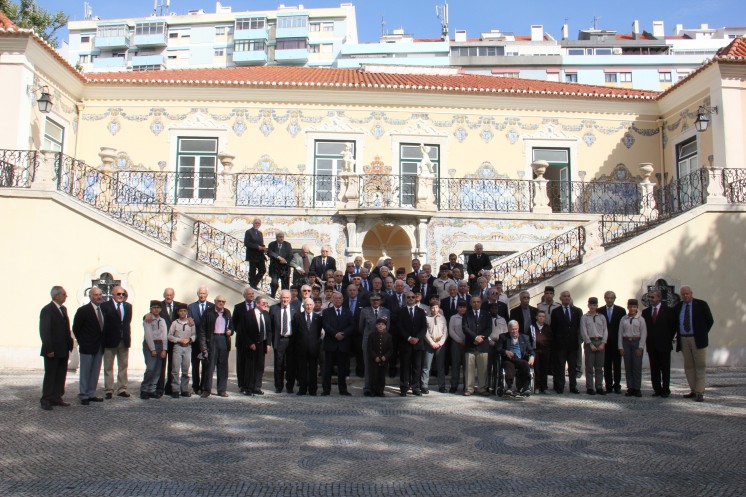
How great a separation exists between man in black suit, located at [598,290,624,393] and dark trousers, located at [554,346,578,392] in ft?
1.41

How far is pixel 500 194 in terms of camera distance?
56.7 ft

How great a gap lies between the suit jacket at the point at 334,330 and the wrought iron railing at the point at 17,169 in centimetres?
653

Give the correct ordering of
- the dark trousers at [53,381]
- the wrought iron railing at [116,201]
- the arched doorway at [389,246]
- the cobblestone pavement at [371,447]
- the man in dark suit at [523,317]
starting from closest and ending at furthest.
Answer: the cobblestone pavement at [371,447], the dark trousers at [53,381], the man in dark suit at [523,317], the wrought iron railing at [116,201], the arched doorway at [389,246]

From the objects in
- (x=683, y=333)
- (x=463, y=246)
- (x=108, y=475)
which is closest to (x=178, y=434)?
(x=108, y=475)

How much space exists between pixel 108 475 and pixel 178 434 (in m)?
1.43

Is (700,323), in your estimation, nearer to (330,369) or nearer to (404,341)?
(404,341)

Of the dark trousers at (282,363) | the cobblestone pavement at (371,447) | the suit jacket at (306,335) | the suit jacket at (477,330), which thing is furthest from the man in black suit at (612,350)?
the dark trousers at (282,363)

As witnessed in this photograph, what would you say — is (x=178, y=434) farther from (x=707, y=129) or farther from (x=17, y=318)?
(x=707, y=129)

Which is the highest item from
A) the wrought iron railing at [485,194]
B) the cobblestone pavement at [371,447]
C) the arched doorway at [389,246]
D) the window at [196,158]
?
the window at [196,158]

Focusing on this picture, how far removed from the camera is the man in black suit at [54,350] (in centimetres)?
827

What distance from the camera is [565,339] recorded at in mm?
10047

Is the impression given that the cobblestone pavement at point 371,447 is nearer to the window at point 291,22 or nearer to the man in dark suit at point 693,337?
the man in dark suit at point 693,337

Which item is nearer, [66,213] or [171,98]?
[66,213]

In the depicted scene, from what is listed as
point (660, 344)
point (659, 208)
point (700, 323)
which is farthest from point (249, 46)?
point (700, 323)
